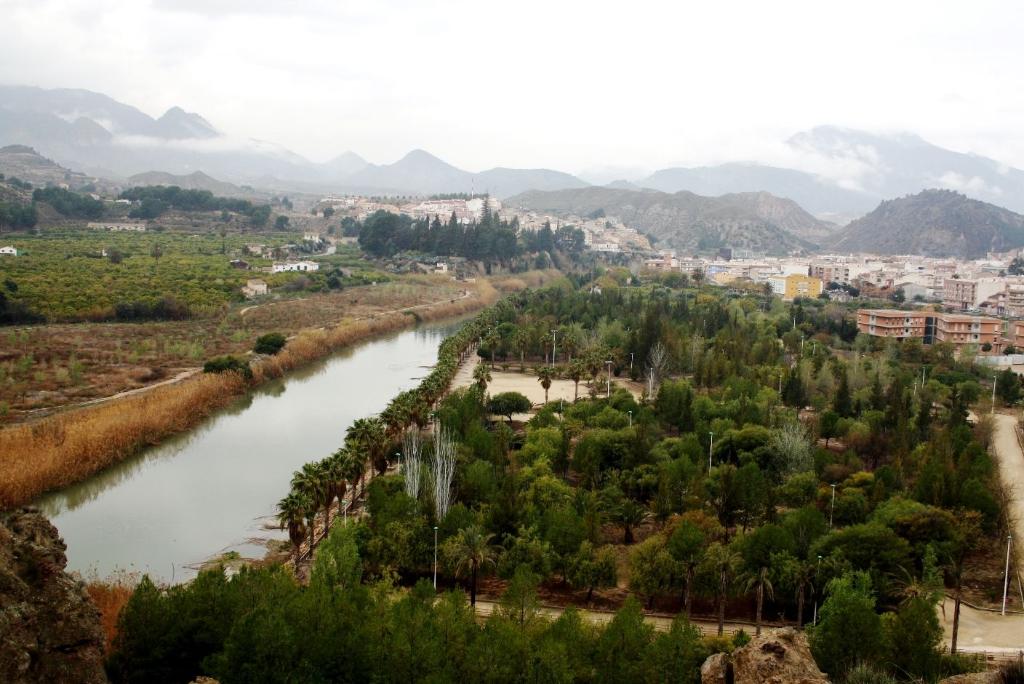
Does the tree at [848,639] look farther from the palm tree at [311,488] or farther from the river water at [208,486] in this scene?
the river water at [208,486]

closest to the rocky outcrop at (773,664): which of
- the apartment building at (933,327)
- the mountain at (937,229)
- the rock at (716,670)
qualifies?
the rock at (716,670)

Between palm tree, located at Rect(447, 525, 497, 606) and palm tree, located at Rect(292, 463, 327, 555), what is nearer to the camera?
palm tree, located at Rect(447, 525, 497, 606)

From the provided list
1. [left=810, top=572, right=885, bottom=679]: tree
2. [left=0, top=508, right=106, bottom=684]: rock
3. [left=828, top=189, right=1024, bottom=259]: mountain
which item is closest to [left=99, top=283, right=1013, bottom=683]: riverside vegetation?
[left=810, top=572, right=885, bottom=679]: tree

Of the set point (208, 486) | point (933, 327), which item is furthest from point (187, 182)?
point (208, 486)

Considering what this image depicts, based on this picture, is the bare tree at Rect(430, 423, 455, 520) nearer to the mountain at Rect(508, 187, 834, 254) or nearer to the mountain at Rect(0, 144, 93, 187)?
the mountain at Rect(0, 144, 93, 187)

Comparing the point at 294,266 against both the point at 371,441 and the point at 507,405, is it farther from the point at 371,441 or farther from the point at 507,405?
the point at 371,441

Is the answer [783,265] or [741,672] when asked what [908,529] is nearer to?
[741,672]

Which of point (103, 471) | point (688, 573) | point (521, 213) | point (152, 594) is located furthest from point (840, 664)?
point (521, 213)
